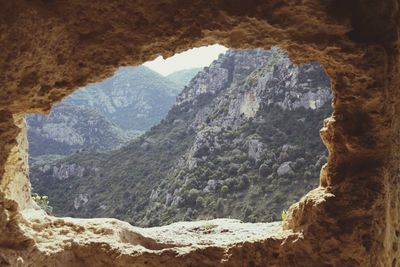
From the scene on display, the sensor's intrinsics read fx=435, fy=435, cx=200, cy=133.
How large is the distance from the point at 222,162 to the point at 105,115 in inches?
2204

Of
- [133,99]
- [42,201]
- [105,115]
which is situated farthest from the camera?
[133,99]

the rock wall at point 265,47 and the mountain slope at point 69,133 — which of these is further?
the mountain slope at point 69,133

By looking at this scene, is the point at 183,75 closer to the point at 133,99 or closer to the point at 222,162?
the point at 133,99

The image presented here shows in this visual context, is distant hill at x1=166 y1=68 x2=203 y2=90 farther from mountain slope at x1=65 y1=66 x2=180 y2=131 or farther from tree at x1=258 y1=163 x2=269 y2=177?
tree at x1=258 y1=163 x2=269 y2=177

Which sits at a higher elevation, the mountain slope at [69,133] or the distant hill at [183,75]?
the distant hill at [183,75]

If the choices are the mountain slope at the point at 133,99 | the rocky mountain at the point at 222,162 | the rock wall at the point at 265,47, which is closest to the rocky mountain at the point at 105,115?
the mountain slope at the point at 133,99

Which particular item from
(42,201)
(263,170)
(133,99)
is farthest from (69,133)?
(42,201)

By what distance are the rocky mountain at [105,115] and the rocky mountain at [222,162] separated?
28.4 feet

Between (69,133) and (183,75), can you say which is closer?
(69,133)

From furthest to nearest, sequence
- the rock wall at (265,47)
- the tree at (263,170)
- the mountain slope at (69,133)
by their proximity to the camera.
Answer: the mountain slope at (69,133), the tree at (263,170), the rock wall at (265,47)

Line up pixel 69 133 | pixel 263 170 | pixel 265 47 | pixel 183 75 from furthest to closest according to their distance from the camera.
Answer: pixel 183 75, pixel 69 133, pixel 263 170, pixel 265 47

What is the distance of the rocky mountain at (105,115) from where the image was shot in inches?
2347

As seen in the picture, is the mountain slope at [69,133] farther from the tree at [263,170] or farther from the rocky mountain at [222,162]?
the tree at [263,170]

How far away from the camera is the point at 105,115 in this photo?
268 ft
